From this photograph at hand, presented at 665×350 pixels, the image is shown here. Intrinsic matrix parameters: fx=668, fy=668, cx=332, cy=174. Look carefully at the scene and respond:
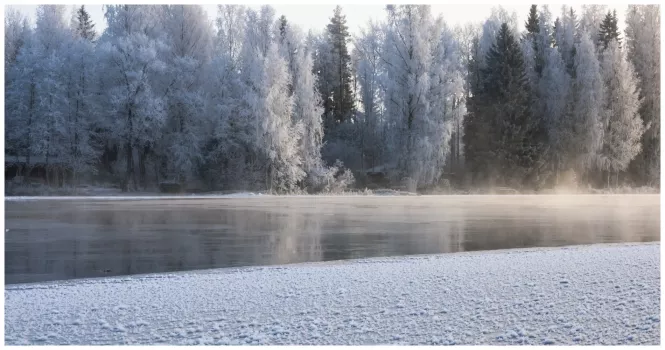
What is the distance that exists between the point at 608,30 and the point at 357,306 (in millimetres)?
44866

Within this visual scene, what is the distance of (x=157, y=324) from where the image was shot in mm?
6902

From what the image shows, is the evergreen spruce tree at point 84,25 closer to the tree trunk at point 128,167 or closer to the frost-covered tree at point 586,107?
the tree trunk at point 128,167

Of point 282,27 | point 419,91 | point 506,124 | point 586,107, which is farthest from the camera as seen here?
point 506,124

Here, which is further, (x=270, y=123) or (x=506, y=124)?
(x=506, y=124)

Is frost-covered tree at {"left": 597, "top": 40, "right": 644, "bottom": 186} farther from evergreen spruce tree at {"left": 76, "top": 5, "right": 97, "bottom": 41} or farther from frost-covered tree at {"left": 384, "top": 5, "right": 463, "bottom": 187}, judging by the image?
evergreen spruce tree at {"left": 76, "top": 5, "right": 97, "bottom": 41}

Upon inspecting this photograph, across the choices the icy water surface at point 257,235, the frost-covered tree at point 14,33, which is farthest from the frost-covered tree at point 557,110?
the frost-covered tree at point 14,33

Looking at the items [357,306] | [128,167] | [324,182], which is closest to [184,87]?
[128,167]

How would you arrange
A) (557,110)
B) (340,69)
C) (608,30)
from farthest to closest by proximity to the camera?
(340,69) → (608,30) → (557,110)

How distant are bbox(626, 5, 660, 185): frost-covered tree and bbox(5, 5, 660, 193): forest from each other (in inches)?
3.9

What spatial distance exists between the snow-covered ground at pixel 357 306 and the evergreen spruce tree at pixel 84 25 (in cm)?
4438

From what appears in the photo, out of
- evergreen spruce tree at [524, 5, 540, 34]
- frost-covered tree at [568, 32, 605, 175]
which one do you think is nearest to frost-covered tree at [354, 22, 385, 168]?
evergreen spruce tree at [524, 5, 540, 34]

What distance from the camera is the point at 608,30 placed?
153 feet

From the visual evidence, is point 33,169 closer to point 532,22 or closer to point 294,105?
point 294,105

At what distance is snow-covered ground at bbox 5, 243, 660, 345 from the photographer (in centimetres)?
647
